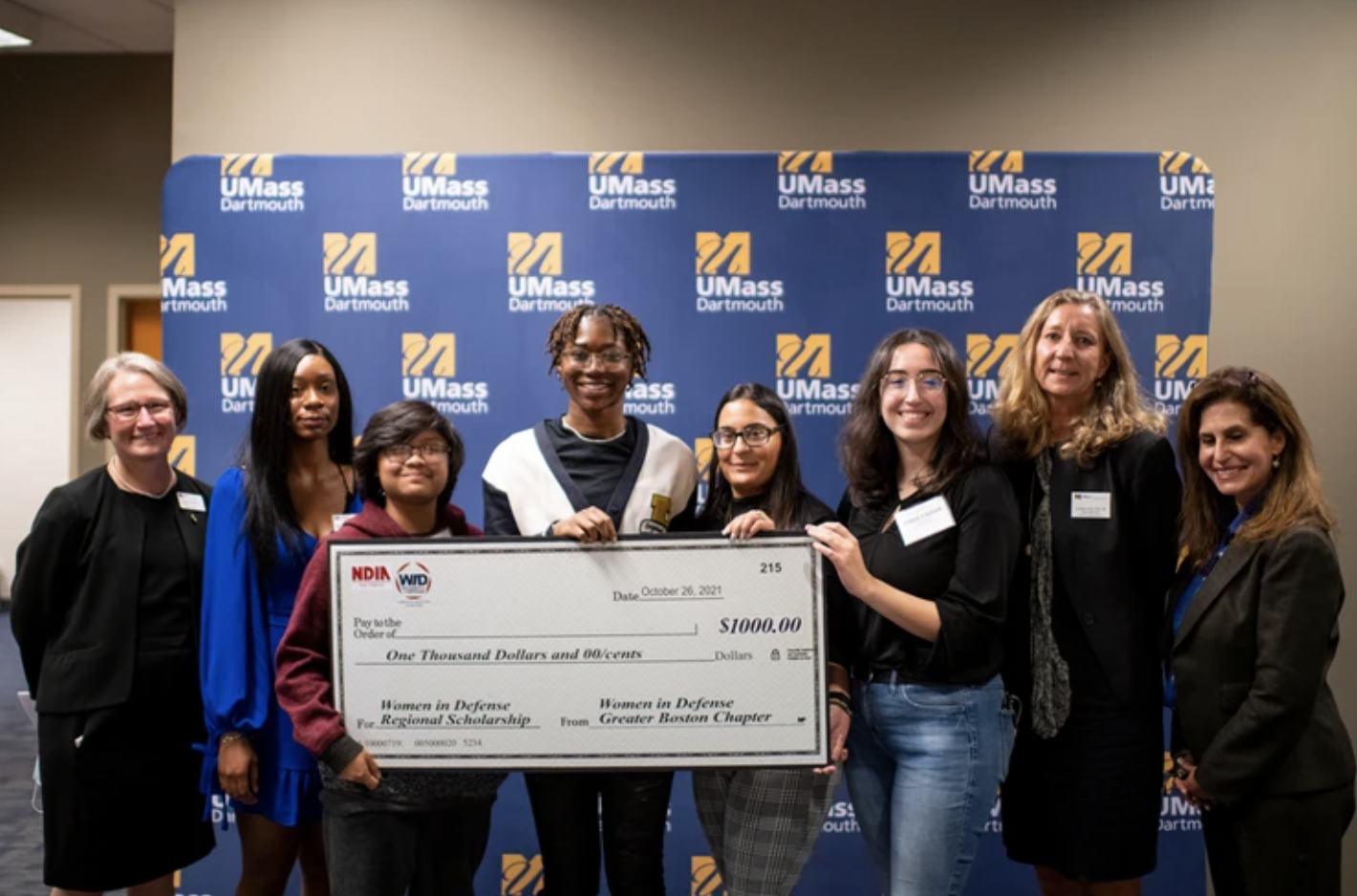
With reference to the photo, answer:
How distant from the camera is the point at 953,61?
384 centimetres

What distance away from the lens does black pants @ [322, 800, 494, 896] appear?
7.02 feet

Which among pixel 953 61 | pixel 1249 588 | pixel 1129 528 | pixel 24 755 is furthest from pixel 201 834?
pixel 953 61

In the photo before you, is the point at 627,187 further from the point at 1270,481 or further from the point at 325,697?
the point at 1270,481

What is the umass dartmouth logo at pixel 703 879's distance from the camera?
3566mm

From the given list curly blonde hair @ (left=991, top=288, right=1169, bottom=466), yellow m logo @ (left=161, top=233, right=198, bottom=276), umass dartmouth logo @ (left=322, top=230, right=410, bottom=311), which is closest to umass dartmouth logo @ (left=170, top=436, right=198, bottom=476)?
yellow m logo @ (left=161, top=233, right=198, bottom=276)

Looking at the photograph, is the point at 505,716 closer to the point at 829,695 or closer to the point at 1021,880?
the point at 829,695

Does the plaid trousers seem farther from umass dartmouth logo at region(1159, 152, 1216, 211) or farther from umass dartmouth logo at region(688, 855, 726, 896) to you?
umass dartmouth logo at region(1159, 152, 1216, 211)

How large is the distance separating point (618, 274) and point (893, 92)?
129cm

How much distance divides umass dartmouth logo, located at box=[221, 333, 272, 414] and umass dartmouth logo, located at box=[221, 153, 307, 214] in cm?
45

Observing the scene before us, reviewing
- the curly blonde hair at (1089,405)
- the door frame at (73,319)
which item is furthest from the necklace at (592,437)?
the door frame at (73,319)

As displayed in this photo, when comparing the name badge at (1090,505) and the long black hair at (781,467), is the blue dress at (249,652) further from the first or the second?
the name badge at (1090,505)

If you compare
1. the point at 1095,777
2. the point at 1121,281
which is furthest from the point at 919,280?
the point at 1095,777

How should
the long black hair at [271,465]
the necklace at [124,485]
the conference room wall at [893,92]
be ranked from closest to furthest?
the long black hair at [271,465] → the necklace at [124,485] → the conference room wall at [893,92]

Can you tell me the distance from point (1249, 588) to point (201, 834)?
2712 mm
